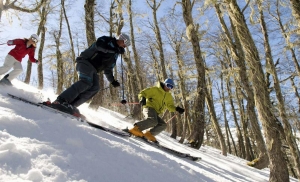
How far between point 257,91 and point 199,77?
481 centimetres

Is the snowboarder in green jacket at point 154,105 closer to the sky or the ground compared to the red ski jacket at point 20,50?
closer to the ground

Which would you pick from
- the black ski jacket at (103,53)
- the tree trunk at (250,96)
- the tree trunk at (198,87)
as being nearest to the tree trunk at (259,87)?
the black ski jacket at (103,53)

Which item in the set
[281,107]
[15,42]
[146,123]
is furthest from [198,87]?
→ [15,42]

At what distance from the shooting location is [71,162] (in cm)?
209

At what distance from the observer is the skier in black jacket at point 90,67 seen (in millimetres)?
4664

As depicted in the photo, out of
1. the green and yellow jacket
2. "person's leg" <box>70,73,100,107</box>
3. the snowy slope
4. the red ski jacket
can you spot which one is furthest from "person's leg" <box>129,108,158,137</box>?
the red ski jacket

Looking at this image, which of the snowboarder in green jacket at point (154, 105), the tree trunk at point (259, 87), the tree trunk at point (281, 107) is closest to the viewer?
the tree trunk at point (259, 87)

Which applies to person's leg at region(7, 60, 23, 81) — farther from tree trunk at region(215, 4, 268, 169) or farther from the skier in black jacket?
tree trunk at region(215, 4, 268, 169)

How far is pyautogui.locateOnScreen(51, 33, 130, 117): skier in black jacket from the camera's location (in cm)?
466

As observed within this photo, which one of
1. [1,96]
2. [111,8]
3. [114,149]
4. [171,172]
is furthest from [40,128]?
[111,8]

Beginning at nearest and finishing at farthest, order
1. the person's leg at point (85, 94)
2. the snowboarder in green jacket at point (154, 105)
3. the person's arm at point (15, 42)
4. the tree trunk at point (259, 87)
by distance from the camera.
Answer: the tree trunk at point (259, 87) → the person's leg at point (85, 94) → the snowboarder in green jacket at point (154, 105) → the person's arm at point (15, 42)

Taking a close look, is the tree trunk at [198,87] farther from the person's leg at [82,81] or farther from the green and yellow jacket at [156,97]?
the person's leg at [82,81]

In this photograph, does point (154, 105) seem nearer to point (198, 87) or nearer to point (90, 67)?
point (90, 67)

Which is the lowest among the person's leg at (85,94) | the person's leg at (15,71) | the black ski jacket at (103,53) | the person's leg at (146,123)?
the person's leg at (146,123)
